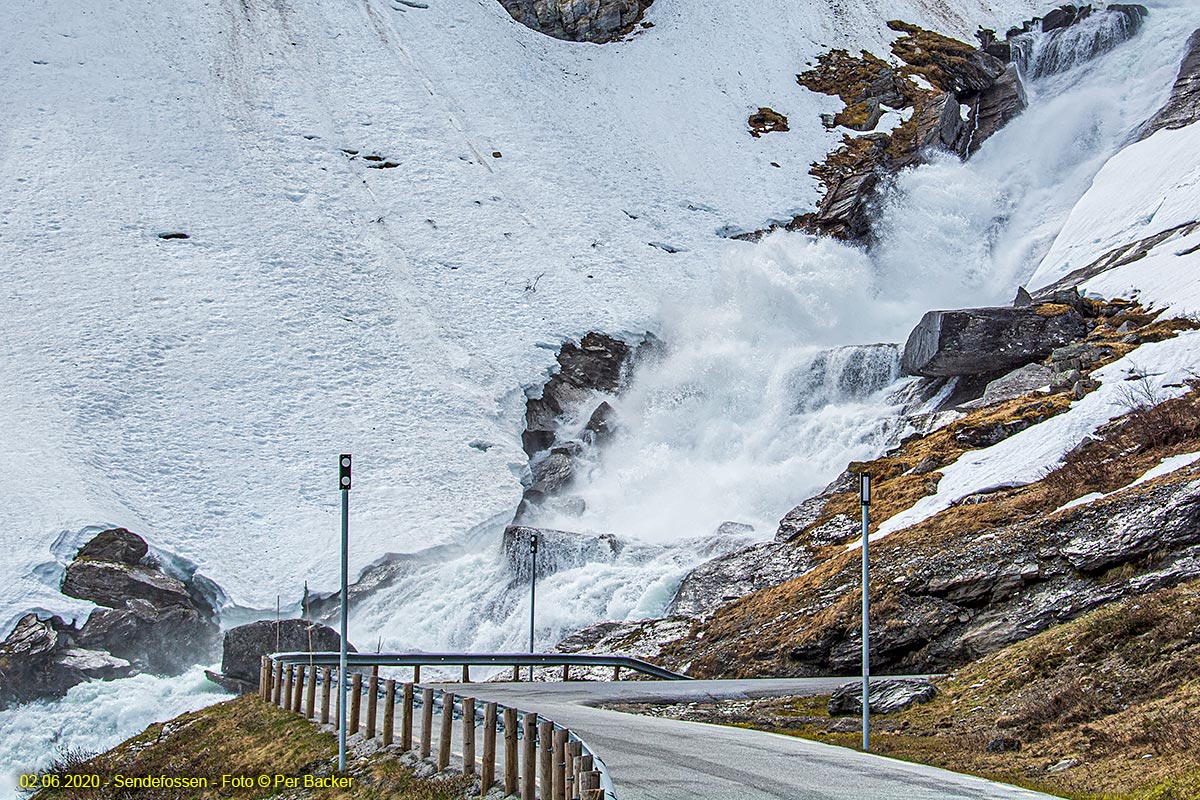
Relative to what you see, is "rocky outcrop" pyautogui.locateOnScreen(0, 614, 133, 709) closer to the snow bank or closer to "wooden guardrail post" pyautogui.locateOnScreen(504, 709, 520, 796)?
the snow bank

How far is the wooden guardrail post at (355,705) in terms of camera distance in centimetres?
1736

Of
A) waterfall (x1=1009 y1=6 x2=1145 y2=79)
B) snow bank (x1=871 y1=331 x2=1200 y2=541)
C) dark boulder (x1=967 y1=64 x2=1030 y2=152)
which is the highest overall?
waterfall (x1=1009 y1=6 x2=1145 y2=79)

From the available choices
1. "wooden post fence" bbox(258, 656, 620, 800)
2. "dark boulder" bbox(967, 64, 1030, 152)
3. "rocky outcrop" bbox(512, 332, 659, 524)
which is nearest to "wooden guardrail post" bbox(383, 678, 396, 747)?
"wooden post fence" bbox(258, 656, 620, 800)

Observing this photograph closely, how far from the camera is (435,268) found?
58.1 m

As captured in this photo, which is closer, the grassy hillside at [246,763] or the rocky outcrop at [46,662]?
the grassy hillside at [246,763]

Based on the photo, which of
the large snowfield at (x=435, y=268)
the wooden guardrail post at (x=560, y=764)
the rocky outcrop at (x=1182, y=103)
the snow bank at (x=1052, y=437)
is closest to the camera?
the wooden guardrail post at (x=560, y=764)

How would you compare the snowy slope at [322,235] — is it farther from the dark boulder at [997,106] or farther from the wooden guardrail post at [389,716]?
the wooden guardrail post at [389,716]

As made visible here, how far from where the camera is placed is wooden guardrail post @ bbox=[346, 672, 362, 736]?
17.4 metres

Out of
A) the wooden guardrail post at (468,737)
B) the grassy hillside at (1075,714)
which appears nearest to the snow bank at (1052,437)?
the grassy hillside at (1075,714)

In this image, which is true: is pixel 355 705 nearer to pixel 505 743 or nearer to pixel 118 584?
pixel 505 743

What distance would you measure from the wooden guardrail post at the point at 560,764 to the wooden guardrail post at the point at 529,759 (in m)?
0.76

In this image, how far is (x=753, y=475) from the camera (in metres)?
43.0

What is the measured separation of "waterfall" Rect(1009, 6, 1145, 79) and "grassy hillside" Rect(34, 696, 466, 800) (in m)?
66.9

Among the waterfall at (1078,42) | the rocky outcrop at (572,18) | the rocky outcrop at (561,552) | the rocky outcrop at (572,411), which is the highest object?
the rocky outcrop at (572,18)
